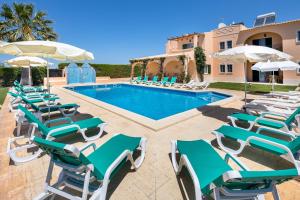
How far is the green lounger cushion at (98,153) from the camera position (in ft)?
7.53

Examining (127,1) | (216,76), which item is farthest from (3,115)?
(216,76)

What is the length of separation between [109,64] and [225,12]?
2231 centimetres

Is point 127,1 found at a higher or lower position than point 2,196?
higher

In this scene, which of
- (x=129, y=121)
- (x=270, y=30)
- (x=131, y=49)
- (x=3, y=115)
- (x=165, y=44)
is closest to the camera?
(x=129, y=121)

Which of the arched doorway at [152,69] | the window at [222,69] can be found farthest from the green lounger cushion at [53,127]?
the arched doorway at [152,69]

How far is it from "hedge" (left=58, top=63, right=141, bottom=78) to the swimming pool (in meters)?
7.60

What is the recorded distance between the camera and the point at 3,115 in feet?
25.6

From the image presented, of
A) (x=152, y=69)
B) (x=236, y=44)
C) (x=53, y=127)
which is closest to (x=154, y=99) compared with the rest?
(x=53, y=127)

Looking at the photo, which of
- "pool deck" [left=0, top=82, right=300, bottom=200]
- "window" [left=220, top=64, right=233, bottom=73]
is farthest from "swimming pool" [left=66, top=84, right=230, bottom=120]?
"window" [left=220, top=64, right=233, bottom=73]

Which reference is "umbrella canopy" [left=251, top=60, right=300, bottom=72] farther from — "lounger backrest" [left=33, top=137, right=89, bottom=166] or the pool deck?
"lounger backrest" [left=33, top=137, right=89, bottom=166]

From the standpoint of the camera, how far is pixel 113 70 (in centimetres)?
3209

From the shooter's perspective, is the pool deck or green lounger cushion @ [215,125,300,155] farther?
green lounger cushion @ [215,125,300,155]

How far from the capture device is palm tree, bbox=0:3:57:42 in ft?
60.4

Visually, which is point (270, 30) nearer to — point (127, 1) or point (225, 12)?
point (225, 12)
